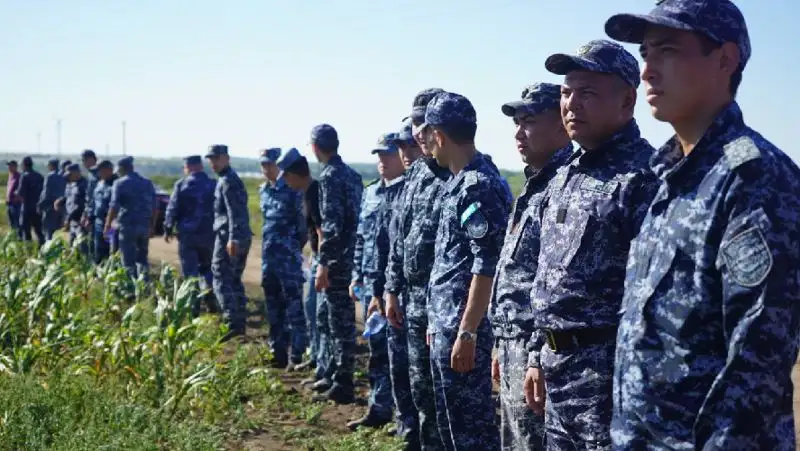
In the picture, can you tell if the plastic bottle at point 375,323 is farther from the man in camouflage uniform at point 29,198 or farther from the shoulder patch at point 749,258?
the man in camouflage uniform at point 29,198

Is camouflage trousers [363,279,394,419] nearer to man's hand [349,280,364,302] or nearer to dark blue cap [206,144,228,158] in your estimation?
man's hand [349,280,364,302]

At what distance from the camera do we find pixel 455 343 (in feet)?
13.3

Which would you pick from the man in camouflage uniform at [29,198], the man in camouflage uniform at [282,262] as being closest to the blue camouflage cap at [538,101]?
the man in camouflage uniform at [282,262]

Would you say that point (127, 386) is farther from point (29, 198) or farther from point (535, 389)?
point (29, 198)

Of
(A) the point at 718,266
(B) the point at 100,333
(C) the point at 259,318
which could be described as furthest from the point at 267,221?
(A) the point at 718,266

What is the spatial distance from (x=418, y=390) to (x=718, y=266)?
9.90 ft

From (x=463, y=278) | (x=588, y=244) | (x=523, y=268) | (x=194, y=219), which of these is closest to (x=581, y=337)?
(x=588, y=244)

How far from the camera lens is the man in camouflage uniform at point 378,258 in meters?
5.84

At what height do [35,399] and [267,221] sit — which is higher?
[267,221]

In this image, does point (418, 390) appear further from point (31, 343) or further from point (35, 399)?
point (31, 343)

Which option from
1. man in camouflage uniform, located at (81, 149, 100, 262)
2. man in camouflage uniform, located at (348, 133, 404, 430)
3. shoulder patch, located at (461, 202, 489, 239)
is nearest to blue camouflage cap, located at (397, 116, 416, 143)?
man in camouflage uniform, located at (348, 133, 404, 430)

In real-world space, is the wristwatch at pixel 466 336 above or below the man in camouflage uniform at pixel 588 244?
below

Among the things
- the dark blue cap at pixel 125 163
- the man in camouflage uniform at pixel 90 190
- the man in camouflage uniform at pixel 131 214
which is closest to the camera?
the man in camouflage uniform at pixel 131 214

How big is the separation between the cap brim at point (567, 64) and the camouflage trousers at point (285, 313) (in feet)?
16.7
